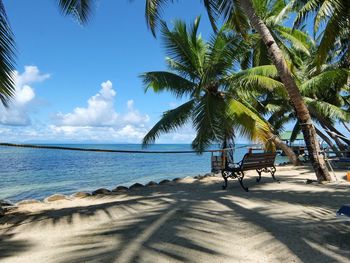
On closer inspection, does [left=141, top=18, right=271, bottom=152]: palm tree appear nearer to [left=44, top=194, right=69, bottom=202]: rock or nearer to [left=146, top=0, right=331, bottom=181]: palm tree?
[left=146, top=0, right=331, bottom=181]: palm tree

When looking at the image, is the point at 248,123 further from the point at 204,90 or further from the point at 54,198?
the point at 54,198

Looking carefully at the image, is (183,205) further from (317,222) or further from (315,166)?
(315,166)

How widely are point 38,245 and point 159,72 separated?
10584 mm

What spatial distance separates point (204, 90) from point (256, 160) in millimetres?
5283

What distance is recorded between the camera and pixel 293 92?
10.0 meters

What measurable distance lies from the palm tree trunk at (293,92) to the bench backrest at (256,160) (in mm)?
1147

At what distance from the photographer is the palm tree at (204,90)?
13.2 m

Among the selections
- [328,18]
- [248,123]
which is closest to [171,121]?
[248,123]

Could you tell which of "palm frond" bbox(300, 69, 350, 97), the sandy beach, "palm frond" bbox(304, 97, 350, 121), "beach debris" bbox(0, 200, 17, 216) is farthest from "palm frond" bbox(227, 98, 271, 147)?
"beach debris" bbox(0, 200, 17, 216)

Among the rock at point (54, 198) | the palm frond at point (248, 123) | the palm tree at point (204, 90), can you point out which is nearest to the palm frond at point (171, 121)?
the palm tree at point (204, 90)

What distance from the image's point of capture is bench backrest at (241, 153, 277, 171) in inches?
363

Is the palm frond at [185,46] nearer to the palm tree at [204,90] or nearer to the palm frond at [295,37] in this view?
the palm tree at [204,90]

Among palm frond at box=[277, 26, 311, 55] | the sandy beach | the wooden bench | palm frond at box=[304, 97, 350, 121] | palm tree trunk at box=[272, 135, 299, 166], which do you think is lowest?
the sandy beach

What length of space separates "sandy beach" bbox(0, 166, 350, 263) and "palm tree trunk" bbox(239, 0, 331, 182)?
261 centimetres
